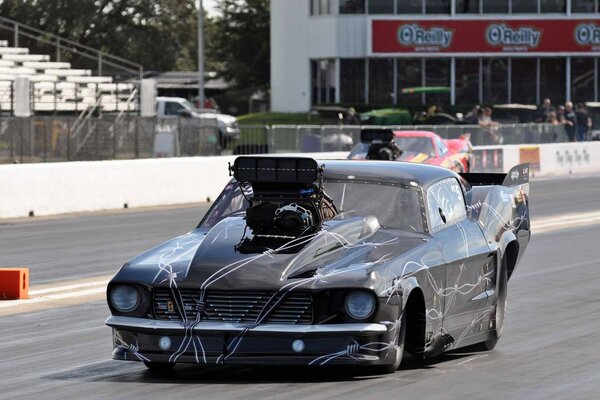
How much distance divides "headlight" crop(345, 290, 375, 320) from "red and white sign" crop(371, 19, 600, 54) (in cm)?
5816

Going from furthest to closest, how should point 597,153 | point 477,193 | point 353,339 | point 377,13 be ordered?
point 377,13 → point 597,153 → point 477,193 → point 353,339

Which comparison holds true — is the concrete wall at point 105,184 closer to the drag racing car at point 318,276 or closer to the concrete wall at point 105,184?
the concrete wall at point 105,184

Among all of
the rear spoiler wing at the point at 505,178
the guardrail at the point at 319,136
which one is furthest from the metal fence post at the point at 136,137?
the rear spoiler wing at the point at 505,178

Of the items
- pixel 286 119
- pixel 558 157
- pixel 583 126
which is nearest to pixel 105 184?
pixel 558 157

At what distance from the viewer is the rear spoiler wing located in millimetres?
11953

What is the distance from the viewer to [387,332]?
8602mm

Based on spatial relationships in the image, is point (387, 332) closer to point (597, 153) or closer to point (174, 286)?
point (174, 286)

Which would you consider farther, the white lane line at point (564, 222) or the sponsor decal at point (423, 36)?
the sponsor decal at point (423, 36)

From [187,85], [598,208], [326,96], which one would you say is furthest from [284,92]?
[598,208]

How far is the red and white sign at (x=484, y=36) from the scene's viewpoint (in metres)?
66.2

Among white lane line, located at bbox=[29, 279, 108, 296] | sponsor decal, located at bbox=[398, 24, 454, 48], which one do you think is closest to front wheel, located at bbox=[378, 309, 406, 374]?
white lane line, located at bbox=[29, 279, 108, 296]

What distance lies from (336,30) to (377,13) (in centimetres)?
200

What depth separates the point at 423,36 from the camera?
66.2 metres

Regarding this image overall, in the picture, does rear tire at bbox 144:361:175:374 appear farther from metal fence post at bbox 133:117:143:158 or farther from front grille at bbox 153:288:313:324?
metal fence post at bbox 133:117:143:158
